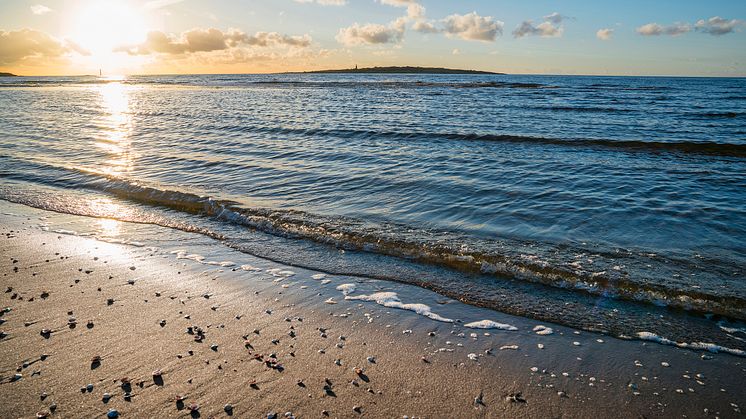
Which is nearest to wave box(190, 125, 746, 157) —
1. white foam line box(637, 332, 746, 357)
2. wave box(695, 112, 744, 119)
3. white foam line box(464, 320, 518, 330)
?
wave box(695, 112, 744, 119)

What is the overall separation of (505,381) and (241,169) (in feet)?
43.7

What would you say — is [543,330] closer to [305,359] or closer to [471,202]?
[305,359]

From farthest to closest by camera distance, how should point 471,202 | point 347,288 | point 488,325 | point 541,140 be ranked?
1. point 541,140
2. point 471,202
3. point 347,288
4. point 488,325

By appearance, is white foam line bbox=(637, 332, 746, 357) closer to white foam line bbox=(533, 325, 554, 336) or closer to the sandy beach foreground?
the sandy beach foreground

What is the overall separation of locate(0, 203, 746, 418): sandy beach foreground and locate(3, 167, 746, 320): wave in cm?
135

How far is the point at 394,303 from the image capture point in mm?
6340

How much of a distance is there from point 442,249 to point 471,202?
3600 mm

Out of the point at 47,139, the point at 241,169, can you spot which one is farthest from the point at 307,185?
the point at 47,139

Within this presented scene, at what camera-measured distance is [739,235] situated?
8984mm

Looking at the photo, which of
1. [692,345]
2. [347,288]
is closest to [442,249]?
[347,288]

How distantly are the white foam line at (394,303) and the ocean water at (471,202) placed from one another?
0.68 meters

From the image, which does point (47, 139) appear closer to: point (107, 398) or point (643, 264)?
point (107, 398)

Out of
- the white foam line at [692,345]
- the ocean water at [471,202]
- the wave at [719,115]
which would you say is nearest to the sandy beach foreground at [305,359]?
the white foam line at [692,345]

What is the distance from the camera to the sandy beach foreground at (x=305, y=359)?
4.09 m
